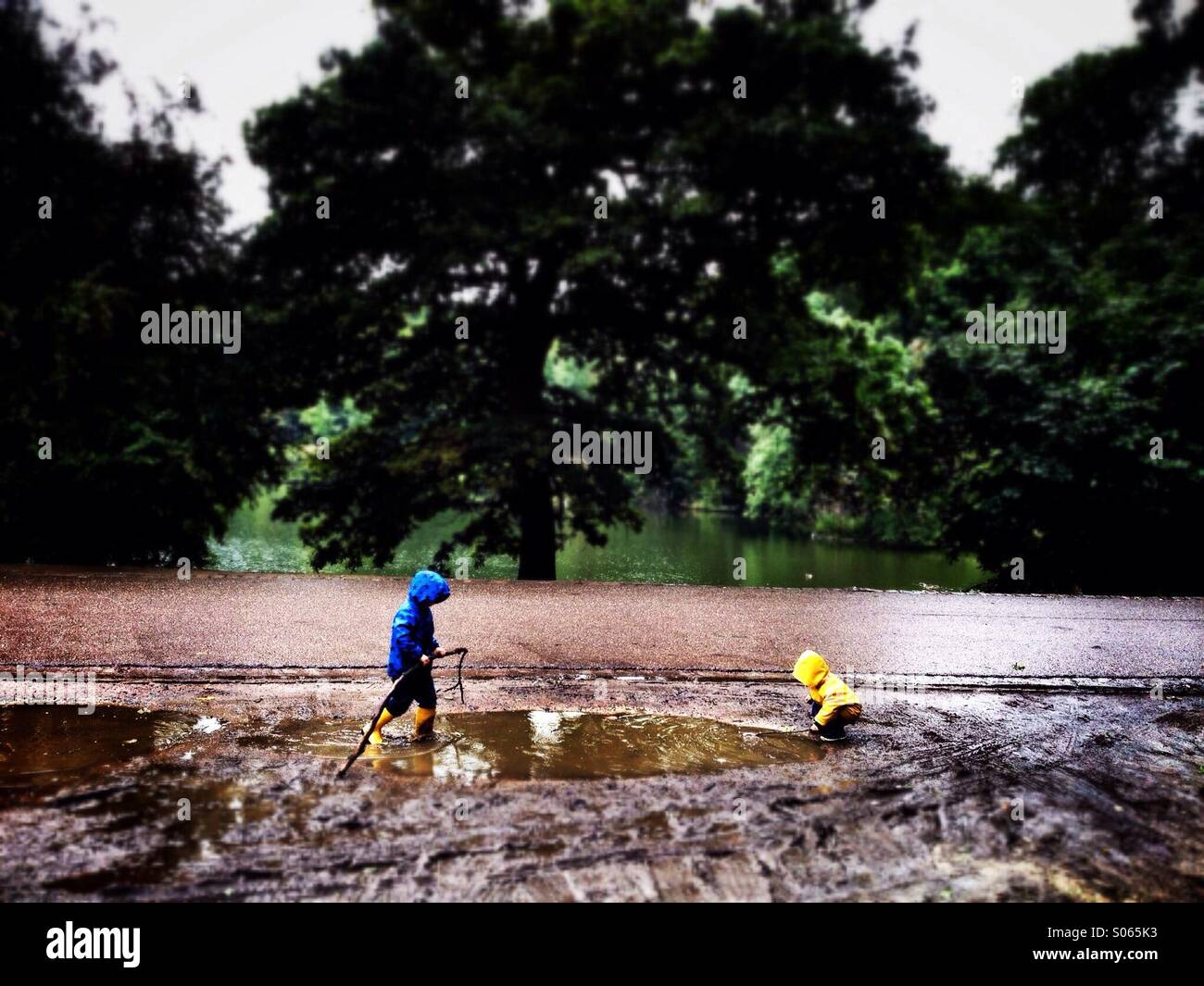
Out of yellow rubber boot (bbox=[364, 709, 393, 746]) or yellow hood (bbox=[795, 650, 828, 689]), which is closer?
yellow rubber boot (bbox=[364, 709, 393, 746])

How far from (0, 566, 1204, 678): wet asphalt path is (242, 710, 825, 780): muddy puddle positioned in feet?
4.61

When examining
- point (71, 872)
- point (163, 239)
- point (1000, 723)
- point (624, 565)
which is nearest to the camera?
point (71, 872)

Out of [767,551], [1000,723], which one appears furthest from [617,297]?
[767,551]

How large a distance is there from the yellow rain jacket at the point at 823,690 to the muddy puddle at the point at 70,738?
440 cm

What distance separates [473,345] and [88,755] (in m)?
12.1

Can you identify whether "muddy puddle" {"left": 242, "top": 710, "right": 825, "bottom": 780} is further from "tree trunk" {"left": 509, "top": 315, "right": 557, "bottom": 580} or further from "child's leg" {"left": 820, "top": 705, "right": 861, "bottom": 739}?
"tree trunk" {"left": 509, "top": 315, "right": 557, "bottom": 580}

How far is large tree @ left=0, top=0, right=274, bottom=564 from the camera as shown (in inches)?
479

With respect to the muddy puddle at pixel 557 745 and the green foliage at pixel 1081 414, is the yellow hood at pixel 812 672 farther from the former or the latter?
the green foliage at pixel 1081 414

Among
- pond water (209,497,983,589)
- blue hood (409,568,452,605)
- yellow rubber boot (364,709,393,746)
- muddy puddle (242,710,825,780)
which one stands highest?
blue hood (409,568,452,605)

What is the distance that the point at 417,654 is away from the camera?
17.6 ft

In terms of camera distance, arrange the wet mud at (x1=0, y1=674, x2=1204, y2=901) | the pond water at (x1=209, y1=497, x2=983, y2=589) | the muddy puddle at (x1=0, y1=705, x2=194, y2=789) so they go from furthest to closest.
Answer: the pond water at (x1=209, y1=497, x2=983, y2=589), the muddy puddle at (x1=0, y1=705, x2=194, y2=789), the wet mud at (x1=0, y1=674, x2=1204, y2=901)

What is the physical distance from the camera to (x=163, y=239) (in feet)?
45.0

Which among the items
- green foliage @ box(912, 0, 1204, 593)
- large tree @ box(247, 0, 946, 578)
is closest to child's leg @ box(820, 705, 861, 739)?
large tree @ box(247, 0, 946, 578)
